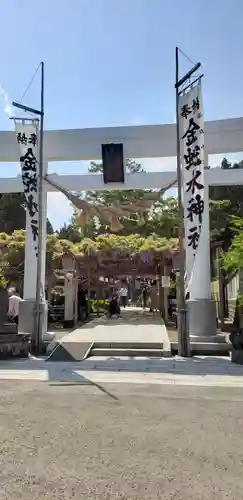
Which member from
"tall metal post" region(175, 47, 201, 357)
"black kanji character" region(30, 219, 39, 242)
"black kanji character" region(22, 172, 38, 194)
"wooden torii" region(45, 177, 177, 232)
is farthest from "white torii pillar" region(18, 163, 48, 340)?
"tall metal post" region(175, 47, 201, 357)

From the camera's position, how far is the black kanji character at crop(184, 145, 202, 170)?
10131 mm

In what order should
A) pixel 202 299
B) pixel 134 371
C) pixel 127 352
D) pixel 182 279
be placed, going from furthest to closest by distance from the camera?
pixel 202 299 < pixel 127 352 < pixel 182 279 < pixel 134 371

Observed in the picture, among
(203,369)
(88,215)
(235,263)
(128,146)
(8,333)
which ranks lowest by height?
(203,369)

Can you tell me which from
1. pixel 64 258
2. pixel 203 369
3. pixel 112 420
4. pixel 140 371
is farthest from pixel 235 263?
pixel 64 258

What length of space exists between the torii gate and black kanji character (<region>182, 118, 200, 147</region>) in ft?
4.00

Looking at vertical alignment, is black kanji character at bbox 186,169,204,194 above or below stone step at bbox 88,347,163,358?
above

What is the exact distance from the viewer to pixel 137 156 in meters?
11.7

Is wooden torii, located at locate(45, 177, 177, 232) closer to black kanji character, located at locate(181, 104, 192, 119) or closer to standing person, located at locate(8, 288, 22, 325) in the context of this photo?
black kanji character, located at locate(181, 104, 192, 119)

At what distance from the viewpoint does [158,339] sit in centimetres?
1135

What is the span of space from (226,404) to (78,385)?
2.51 m

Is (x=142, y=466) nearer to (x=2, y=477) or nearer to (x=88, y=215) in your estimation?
(x=2, y=477)

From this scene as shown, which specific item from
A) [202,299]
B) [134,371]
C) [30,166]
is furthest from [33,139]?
[134,371]

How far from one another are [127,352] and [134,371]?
1959 mm

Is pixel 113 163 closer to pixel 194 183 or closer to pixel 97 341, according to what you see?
pixel 194 183
